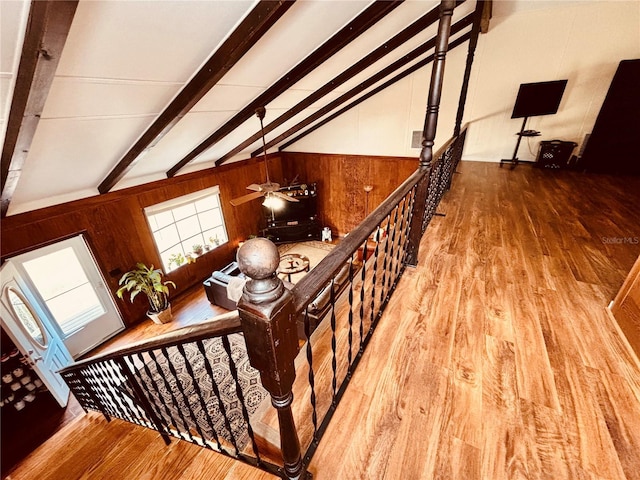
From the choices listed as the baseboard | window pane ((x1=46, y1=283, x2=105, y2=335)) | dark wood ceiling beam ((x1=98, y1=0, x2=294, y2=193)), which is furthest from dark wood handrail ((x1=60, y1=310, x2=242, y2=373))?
window pane ((x1=46, y1=283, x2=105, y2=335))

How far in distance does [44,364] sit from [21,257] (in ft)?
4.83

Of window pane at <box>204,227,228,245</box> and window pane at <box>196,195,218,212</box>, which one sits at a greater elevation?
window pane at <box>196,195,218,212</box>

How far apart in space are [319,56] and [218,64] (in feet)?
4.43

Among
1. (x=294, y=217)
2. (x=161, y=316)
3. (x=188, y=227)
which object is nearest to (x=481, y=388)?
(x=161, y=316)

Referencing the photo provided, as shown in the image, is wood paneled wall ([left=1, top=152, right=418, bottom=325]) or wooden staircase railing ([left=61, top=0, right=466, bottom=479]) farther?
wood paneled wall ([left=1, top=152, right=418, bottom=325])

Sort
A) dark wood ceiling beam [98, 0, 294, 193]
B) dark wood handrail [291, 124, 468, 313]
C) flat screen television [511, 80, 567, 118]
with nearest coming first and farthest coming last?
dark wood handrail [291, 124, 468, 313]
dark wood ceiling beam [98, 0, 294, 193]
flat screen television [511, 80, 567, 118]

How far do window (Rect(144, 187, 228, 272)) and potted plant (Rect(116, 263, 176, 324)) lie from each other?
607 mm

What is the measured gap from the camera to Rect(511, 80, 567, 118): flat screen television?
4836 mm

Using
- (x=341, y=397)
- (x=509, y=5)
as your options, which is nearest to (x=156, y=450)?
(x=341, y=397)

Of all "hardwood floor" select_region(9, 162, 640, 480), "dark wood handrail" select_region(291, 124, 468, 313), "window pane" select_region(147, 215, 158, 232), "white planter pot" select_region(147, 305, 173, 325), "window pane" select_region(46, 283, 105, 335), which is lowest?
"white planter pot" select_region(147, 305, 173, 325)

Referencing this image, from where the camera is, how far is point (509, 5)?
4500 mm

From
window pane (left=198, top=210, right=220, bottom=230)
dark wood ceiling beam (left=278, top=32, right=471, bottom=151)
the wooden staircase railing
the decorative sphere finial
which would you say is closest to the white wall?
dark wood ceiling beam (left=278, top=32, right=471, bottom=151)

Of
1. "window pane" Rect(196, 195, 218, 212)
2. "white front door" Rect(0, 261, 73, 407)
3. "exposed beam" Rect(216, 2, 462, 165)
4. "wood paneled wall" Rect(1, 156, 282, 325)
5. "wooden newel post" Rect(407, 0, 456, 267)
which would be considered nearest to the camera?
"wooden newel post" Rect(407, 0, 456, 267)

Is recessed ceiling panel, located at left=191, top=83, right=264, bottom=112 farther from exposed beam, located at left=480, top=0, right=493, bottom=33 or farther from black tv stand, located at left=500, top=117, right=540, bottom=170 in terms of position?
black tv stand, located at left=500, top=117, right=540, bottom=170
